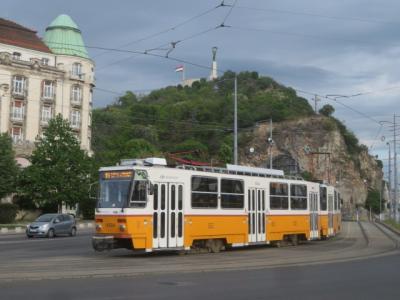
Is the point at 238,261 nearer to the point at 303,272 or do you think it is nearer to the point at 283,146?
the point at 303,272

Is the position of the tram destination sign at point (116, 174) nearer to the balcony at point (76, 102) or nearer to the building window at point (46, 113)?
the building window at point (46, 113)

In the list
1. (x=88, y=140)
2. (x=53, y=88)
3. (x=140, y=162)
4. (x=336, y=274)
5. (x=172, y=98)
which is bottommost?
(x=336, y=274)

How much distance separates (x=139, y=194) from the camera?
1892 centimetres

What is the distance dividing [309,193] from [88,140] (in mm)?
61867

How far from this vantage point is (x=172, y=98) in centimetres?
12800

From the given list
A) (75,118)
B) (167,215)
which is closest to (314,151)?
(75,118)

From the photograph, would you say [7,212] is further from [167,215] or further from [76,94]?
[167,215]

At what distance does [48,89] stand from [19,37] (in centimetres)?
772

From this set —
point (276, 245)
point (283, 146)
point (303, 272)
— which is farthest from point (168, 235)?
point (283, 146)

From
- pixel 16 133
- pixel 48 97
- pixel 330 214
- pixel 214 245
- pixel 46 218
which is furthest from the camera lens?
pixel 48 97

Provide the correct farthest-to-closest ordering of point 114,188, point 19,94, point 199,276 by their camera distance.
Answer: point 19,94
point 114,188
point 199,276

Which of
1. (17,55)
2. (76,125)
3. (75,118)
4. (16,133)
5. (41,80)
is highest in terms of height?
(17,55)

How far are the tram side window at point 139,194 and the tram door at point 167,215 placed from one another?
0.42 meters

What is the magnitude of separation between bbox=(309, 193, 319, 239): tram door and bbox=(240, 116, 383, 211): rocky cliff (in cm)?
8342
